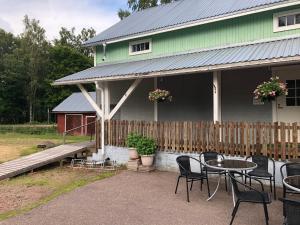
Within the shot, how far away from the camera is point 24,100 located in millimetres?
48844

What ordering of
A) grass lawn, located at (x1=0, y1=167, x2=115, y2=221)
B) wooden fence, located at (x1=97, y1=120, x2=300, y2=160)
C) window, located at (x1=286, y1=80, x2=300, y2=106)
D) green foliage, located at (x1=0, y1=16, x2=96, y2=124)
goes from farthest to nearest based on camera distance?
1. green foliage, located at (x1=0, y1=16, x2=96, y2=124)
2. window, located at (x1=286, y1=80, x2=300, y2=106)
3. wooden fence, located at (x1=97, y1=120, x2=300, y2=160)
4. grass lawn, located at (x1=0, y1=167, x2=115, y2=221)

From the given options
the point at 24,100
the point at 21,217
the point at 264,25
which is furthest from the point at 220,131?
the point at 24,100

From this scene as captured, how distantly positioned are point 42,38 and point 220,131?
41.7m

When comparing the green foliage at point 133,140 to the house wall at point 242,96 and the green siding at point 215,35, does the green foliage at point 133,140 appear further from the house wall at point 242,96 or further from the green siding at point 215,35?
the green siding at point 215,35

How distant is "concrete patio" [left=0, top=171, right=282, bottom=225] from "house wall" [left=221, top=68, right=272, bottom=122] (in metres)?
3.53

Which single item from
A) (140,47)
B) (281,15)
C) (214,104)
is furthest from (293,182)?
(140,47)

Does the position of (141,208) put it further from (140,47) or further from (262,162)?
(140,47)

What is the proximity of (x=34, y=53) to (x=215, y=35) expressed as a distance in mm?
38272

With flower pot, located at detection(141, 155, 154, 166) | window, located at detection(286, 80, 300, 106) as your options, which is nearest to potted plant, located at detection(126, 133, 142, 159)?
flower pot, located at detection(141, 155, 154, 166)

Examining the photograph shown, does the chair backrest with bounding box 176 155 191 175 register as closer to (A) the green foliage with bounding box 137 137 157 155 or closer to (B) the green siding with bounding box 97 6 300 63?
(A) the green foliage with bounding box 137 137 157 155

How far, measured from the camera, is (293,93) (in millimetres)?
9602

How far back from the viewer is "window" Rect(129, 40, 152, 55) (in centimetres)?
1301

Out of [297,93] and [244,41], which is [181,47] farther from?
[297,93]

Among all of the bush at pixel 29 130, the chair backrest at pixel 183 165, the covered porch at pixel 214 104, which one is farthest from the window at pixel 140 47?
the bush at pixel 29 130
